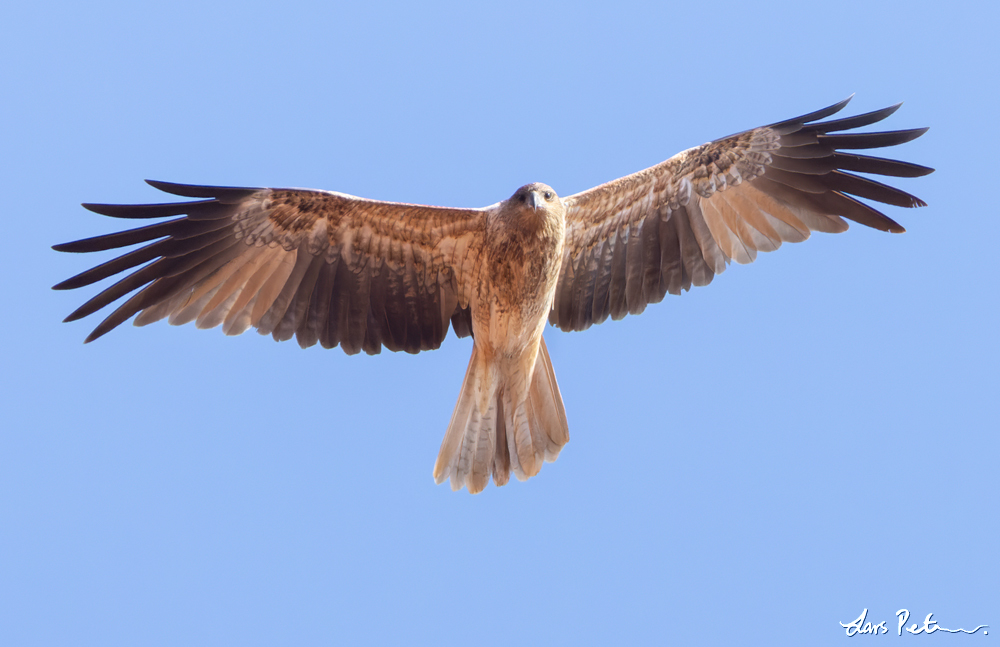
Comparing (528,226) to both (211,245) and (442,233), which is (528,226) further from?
(211,245)

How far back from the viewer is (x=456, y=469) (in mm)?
7262

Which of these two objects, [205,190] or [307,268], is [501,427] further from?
[205,190]

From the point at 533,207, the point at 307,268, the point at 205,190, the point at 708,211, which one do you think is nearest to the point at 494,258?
the point at 533,207

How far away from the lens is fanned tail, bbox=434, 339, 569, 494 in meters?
7.28

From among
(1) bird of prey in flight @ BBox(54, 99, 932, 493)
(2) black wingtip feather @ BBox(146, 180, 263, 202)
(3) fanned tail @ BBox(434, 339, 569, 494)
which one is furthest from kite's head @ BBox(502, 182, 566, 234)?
(2) black wingtip feather @ BBox(146, 180, 263, 202)

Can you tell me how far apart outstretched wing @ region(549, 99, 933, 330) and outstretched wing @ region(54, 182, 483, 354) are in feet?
3.37

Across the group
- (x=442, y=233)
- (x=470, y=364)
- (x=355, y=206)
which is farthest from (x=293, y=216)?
(x=470, y=364)

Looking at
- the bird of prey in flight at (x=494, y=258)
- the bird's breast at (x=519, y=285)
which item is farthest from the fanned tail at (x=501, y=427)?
the bird's breast at (x=519, y=285)

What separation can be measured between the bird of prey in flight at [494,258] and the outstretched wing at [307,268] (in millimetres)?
11

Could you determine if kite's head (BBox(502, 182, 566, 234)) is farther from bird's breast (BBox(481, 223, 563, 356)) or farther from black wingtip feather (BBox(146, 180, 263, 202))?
black wingtip feather (BBox(146, 180, 263, 202))

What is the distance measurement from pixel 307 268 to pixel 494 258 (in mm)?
1601

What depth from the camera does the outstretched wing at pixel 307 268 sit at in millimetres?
6867

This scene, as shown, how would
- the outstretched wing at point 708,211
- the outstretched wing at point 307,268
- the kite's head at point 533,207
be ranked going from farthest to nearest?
1. the outstretched wing at point 708,211
2. the outstretched wing at point 307,268
3. the kite's head at point 533,207

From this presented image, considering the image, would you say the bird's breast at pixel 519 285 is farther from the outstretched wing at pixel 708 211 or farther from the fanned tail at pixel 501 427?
the outstretched wing at pixel 708 211
